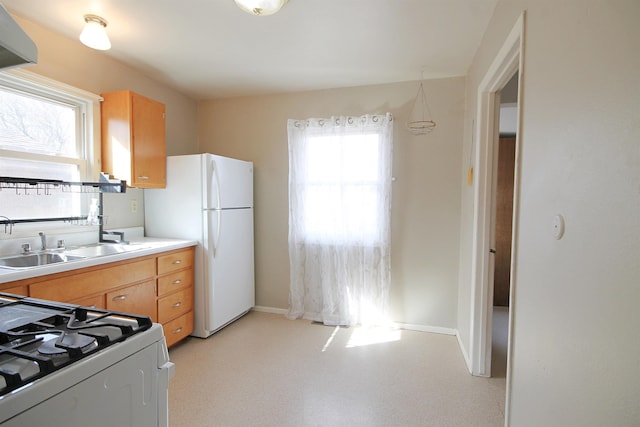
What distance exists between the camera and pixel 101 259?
2.02 meters

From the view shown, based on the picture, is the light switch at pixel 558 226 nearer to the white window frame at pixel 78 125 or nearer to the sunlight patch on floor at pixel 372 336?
the sunlight patch on floor at pixel 372 336

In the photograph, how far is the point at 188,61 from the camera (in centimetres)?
271

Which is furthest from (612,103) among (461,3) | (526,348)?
(461,3)

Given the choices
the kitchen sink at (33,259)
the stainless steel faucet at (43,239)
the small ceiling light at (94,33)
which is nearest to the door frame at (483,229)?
the small ceiling light at (94,33)

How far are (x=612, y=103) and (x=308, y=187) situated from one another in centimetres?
269

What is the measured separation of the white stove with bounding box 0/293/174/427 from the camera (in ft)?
1.96

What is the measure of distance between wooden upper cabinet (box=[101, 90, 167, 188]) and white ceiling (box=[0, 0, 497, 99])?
1.32ft

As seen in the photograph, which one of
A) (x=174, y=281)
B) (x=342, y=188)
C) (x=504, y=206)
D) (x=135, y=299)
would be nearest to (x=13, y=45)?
(x=135, y=299)

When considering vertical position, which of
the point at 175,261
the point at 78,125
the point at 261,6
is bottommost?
the point at 175,261

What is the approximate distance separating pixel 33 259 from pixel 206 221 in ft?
3.88

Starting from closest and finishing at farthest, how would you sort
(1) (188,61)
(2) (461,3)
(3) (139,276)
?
1. (2) (461,3)
2. (3) (139,276)
3. (1) (188,61)

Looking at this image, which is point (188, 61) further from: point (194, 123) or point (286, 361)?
point (286, 361)

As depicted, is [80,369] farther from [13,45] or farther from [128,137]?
[128,137]

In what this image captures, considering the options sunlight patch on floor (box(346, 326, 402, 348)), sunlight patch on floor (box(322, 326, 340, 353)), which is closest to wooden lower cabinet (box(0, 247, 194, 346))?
sunlight patch on floor (box(322, 326, 340, 353))
